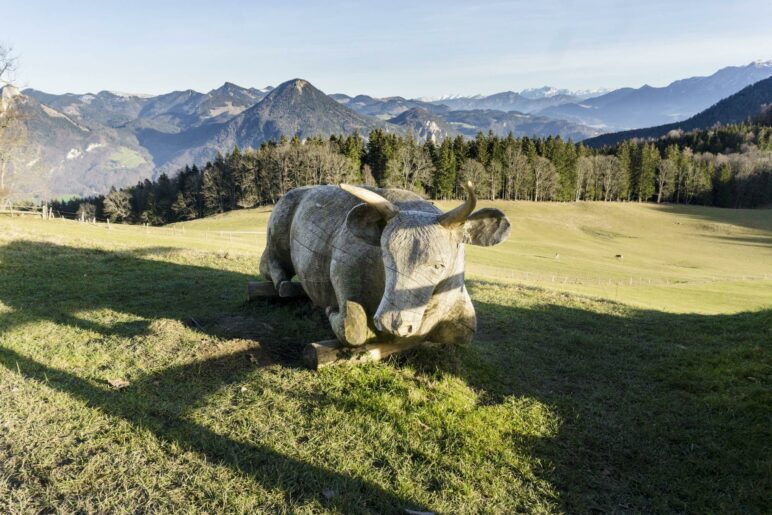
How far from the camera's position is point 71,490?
4.05 meters

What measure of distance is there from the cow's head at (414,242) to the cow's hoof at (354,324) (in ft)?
2.98

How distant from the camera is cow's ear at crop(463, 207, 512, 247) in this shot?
5.59 meters

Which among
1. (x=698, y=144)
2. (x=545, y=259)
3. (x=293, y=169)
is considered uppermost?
(x=698, y=144)

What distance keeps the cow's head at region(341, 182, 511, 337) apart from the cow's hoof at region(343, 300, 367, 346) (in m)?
0.91

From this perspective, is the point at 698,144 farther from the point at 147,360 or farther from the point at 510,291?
the point at 147,360

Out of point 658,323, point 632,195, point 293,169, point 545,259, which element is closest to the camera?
point 658,323

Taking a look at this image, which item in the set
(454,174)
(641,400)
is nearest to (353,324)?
(641,400)

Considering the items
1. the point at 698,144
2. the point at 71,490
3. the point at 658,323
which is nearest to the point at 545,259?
the point at 658,323

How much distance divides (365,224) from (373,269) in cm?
75

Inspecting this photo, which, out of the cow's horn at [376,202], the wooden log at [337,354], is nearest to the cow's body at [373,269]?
the cow's horn at [376,202]

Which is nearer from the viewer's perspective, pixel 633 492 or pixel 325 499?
pixel 325 499

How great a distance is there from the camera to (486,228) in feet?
18.6

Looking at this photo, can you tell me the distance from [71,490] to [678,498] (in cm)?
602

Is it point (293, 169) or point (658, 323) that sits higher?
point (293, 169)
